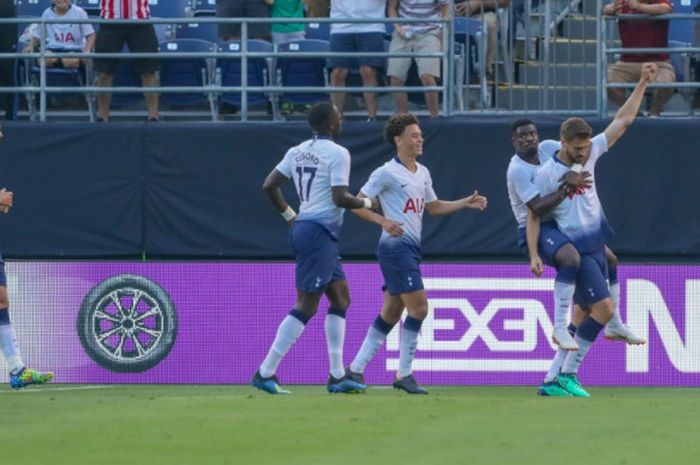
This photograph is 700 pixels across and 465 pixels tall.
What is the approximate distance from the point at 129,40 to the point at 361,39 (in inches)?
103

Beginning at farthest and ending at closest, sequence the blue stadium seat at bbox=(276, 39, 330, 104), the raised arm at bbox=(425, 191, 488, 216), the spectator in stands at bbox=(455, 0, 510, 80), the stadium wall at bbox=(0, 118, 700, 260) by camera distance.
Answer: the blue stadium seat at bbox=(276, 39, 330, 104) → the spectator in stands at bbox=(455, 0, 510, 80) → the stadium wall at bbox=(0, 118, 700, 260) → the raised arm at bbox=(425, 191, 488, 216)

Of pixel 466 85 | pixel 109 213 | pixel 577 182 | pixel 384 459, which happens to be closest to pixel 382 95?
pixel 466 85

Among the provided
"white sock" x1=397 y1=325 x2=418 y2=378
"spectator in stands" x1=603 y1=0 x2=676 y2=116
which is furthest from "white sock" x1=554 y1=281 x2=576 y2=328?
"spectator in stands" x1=603 y1=0 x2=676 y2=116

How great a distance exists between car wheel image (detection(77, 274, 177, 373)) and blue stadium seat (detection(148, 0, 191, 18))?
4280 mm

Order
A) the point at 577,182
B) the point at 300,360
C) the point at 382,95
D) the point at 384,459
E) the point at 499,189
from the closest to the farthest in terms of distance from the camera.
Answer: the point at 384,459, the point at 577,182, the point at 300,360, the point at 499,189, the point at 382,95

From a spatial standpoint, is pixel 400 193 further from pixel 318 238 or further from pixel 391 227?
pixel 318 238

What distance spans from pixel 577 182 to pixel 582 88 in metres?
5.32

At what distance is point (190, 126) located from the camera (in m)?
18.2

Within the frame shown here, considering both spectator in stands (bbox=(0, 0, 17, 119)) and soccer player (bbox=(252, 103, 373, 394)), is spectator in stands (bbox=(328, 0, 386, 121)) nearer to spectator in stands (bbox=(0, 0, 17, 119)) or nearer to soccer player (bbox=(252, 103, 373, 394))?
spectator in stands (bbox=(0, 0, 17, 119))

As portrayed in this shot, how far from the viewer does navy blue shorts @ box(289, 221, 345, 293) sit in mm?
13359

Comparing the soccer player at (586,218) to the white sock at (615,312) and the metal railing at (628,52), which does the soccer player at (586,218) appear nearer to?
the white sock at (615,312)

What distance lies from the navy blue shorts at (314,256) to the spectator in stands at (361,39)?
476cm

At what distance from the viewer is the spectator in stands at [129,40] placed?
60.4 feet

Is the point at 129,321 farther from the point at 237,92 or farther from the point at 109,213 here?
the point at 237,92
